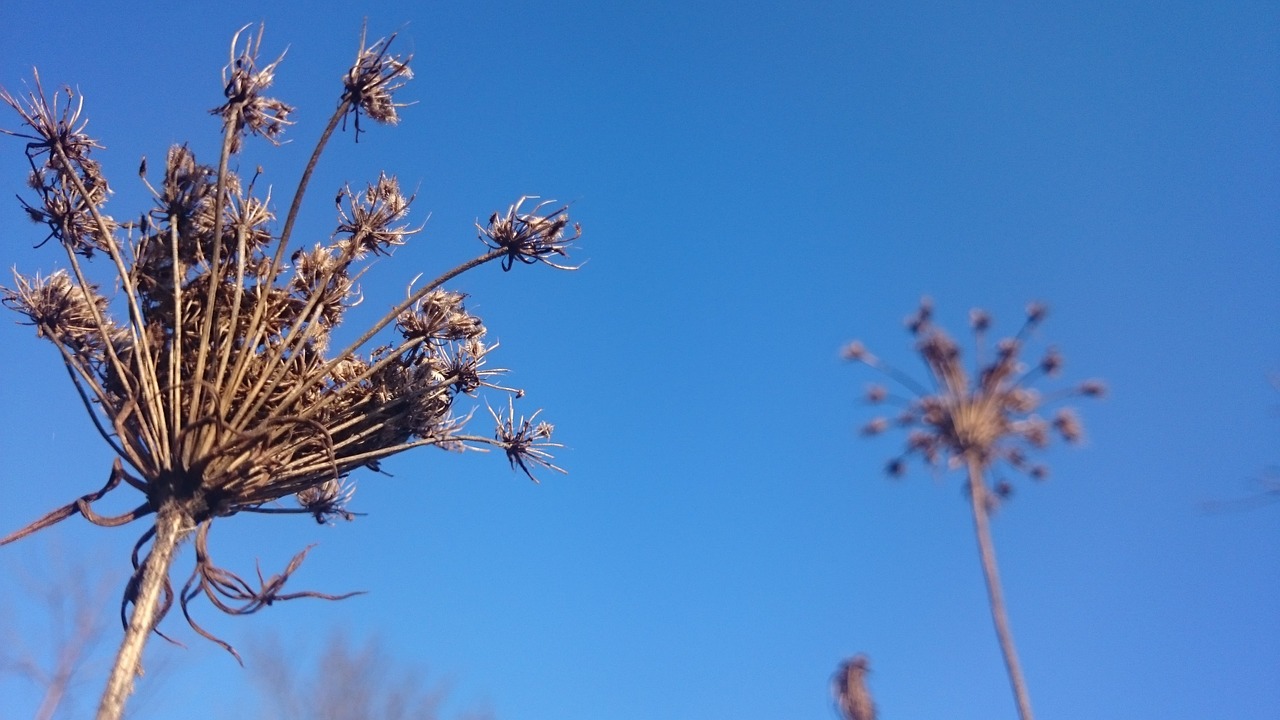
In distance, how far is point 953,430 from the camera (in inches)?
494

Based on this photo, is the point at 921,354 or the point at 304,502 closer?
the point at 304,502

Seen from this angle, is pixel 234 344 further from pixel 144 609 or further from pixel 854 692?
pixel 854 692

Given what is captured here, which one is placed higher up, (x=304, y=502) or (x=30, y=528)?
(x=304, y=502)

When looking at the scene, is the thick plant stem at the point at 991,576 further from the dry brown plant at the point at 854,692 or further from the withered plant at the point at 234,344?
the withered plant at the point at 234,344

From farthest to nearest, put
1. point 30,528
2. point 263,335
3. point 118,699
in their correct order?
point 263,335, point 30,528, point 118,699

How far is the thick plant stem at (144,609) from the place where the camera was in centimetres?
386

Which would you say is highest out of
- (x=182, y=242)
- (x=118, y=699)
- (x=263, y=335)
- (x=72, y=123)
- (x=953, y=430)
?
(x=953, y=430)

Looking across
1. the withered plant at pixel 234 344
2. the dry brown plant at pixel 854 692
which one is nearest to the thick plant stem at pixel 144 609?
the withered plant at pixel 234 344

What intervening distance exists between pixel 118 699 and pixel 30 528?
1029 millimetres

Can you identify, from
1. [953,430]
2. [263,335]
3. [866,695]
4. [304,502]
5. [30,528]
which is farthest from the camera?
[953,430]

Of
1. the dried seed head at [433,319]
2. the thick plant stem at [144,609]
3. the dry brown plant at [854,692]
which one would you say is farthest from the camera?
the dry brown plant at [854,692]

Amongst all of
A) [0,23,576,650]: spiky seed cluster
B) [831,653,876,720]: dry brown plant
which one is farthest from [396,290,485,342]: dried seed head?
[831,653,876,720]: dry brown plant

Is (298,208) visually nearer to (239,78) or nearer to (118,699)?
(239,78)

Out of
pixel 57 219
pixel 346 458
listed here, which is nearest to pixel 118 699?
pixel 346 458
